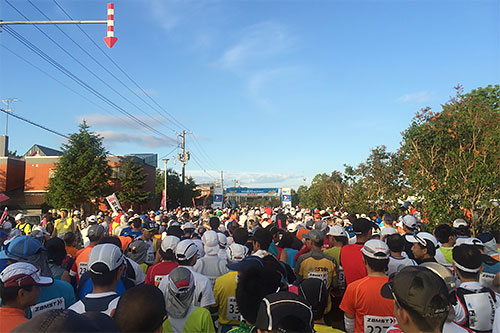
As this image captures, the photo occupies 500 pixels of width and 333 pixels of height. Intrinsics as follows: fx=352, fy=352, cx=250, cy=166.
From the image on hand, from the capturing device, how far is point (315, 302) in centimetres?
355

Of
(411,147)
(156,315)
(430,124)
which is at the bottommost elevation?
(156,315)

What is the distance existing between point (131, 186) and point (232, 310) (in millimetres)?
42894

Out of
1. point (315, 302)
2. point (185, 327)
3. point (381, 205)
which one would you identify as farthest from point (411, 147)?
point (185, 327)

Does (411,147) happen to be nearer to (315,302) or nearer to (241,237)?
(241,237)

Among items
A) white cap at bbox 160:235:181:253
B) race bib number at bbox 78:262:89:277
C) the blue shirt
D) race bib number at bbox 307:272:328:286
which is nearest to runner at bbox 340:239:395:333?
race bib number at bbox 307:272:328:286

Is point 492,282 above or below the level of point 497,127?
below

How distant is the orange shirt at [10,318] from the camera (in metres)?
2.78

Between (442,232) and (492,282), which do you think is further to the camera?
(442,232)

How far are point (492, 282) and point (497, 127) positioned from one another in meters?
12.9

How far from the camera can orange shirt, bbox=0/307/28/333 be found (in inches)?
109

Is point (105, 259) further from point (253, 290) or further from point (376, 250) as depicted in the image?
point (376, 250)

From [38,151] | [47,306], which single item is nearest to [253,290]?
[47,306]

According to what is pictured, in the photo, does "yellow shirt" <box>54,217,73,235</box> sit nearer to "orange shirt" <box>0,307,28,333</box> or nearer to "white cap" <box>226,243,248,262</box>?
"white cap" <box>226,243,248,262</box>

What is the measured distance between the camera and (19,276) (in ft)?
9.95
